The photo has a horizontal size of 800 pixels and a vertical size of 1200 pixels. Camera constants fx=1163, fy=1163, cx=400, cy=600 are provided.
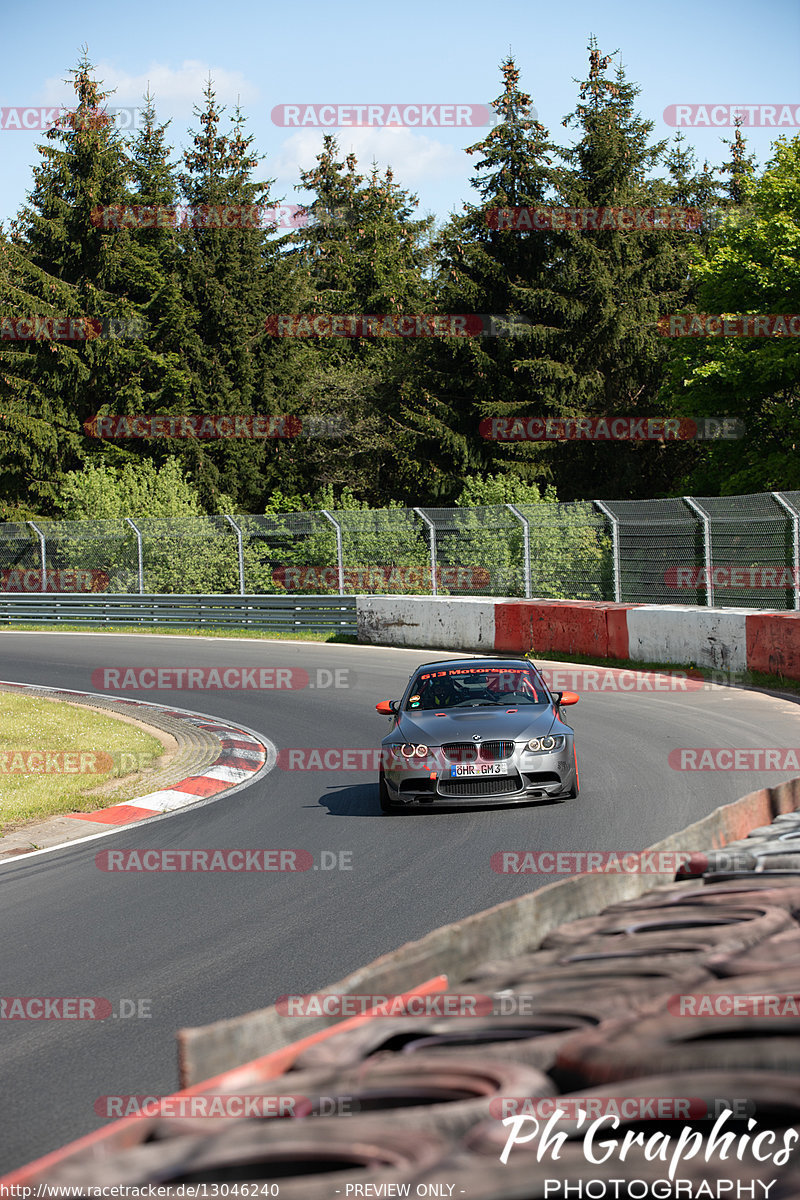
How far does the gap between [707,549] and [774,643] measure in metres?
4.12

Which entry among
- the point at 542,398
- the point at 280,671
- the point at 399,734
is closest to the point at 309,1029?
the point at 399,734

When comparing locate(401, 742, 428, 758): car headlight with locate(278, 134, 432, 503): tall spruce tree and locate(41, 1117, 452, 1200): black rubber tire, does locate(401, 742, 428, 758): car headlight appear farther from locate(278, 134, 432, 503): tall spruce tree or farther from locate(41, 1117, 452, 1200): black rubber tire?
locate(278, 134, 432, 503): tall spruce tree

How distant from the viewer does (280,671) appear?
22391mm

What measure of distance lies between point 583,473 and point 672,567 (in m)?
24.8

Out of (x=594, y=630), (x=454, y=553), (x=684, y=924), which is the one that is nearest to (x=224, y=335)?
(x=454, y=553)

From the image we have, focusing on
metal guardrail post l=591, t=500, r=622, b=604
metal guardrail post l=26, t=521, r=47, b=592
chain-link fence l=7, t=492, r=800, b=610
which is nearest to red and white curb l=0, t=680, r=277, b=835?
chain-link fence l=7, t=492, r=800, b=610

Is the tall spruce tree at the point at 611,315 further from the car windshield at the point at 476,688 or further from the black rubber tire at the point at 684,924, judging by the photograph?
the black rubber tire at the point at 684,924

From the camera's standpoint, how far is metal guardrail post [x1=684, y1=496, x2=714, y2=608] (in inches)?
816

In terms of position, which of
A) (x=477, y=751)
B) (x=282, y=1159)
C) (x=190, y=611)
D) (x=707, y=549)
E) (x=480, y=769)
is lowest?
(x=480, y=769)

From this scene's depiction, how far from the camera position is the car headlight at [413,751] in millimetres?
10172

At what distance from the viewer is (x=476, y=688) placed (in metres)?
11.5

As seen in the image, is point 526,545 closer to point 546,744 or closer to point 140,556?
point 140,556

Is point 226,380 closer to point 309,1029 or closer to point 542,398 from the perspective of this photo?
point 542,398

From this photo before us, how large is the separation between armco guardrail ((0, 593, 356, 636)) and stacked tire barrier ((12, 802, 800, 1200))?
24565 millimetres
